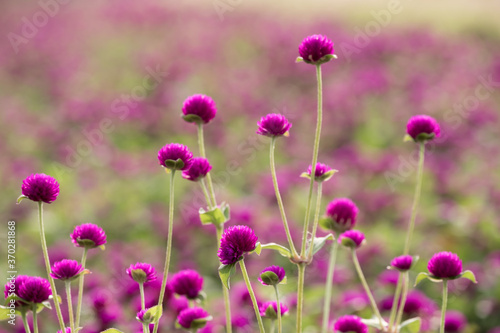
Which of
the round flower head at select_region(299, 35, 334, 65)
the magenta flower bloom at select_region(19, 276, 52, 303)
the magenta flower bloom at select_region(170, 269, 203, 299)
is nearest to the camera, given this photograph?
the magenta flower bloom at select_region(19, 276, 52, 303)

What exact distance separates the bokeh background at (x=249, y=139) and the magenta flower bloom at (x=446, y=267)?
21.0 inches

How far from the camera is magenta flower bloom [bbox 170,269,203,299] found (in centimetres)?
126

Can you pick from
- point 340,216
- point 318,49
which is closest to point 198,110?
point 318,49

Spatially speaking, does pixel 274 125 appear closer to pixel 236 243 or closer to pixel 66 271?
pixel 236 243

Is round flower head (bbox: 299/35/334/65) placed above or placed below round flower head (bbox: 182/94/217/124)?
above

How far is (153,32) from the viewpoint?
7633mm

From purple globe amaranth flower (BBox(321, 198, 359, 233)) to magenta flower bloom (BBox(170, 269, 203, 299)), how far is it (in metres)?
0.31

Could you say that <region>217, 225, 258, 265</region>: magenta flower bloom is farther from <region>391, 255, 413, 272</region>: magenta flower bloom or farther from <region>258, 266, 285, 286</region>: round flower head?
<region>391, 255, 413, 272</region>: magenta flower bloom

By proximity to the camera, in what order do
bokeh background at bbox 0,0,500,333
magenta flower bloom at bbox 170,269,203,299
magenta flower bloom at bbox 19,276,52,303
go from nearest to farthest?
magenta flower bloom at bbox 19,276,52,303 < magenta flower bloom at bbox 170,269,203,299 < bokeh background at bbox 0,0,500,333

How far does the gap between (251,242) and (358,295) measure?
0.95m

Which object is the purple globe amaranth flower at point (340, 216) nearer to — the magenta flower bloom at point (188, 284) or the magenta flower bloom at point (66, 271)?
the magenta flower bloom at point (188, 284)

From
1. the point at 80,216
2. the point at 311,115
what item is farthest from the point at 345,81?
the point at 80,216

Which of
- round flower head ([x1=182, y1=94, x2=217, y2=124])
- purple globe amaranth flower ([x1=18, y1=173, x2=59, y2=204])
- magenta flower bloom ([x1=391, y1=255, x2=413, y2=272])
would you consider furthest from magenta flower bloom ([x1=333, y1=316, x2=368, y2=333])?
purple globe amaranth flower ([x1=18, y1=173, x2=59, y2=204])

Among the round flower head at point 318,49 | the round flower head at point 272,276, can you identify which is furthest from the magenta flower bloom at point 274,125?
the round flower head at point 272,276
